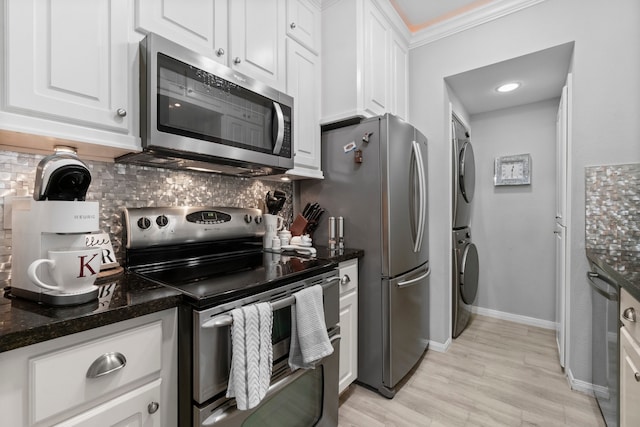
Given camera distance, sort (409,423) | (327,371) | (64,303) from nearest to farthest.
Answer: (64,303) < (327,371) < (409,423)

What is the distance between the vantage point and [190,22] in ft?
4.20

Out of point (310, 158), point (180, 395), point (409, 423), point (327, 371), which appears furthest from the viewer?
point (310, 158)

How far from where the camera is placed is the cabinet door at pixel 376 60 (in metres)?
2.00

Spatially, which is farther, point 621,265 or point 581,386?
point 581,386

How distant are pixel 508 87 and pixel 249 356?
117 inches

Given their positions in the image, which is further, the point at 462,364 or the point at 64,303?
the point at 462,364

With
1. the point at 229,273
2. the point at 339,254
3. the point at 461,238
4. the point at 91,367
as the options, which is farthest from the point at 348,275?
the point at 461,238

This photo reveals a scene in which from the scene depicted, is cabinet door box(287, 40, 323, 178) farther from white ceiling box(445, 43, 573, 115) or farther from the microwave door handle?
white ceiling box(445, 43, 573, 115)

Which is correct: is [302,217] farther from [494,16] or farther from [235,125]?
[494,16]

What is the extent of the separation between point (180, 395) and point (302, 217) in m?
1.27

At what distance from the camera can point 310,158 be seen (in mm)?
1981

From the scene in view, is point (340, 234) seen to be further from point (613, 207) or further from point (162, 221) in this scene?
point (613, 207)

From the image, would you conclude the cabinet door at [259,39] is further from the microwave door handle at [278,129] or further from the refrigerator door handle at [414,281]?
the refrigerator door handle at [414,281]

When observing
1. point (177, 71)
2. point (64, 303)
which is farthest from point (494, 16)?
point (64, 303)
